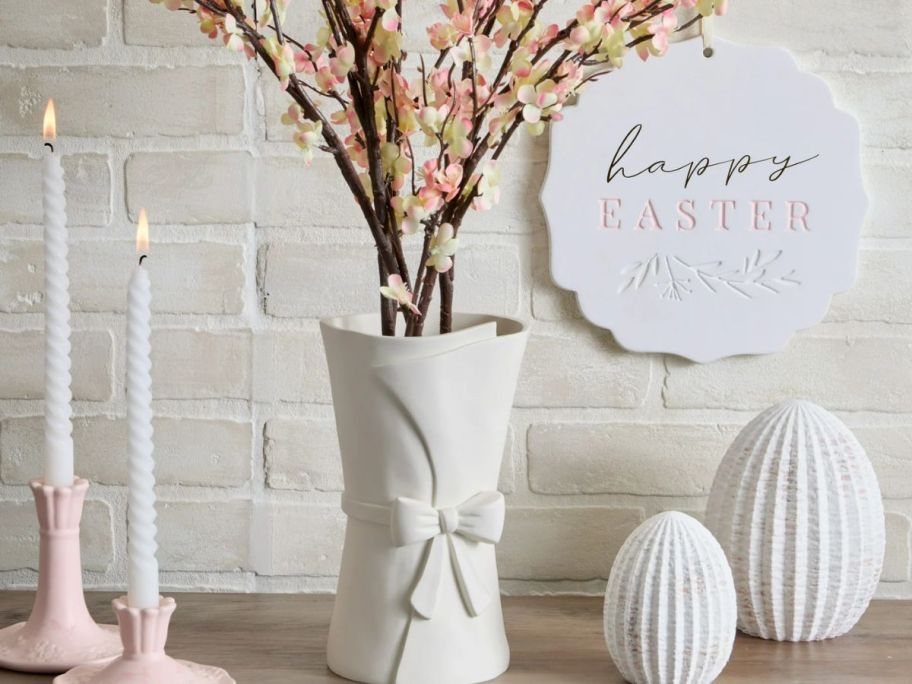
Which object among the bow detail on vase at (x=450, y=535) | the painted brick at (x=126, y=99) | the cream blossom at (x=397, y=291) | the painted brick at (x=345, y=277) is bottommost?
the bow detail on vase at (x=450, y=535)

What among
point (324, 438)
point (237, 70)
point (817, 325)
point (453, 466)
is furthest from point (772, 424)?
point (237, 70)

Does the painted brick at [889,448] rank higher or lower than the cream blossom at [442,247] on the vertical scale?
lower

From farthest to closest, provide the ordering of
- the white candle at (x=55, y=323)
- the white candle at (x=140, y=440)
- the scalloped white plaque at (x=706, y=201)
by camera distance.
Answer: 1. the scalloped white plaque at (x=706, y=201)
2. the white candle at (x=55, y=323)
3. the white candle at (x=140, y=440)

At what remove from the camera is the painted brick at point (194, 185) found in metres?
1.03

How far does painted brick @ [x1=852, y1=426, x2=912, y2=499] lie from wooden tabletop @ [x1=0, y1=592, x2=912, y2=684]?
0.39 feet

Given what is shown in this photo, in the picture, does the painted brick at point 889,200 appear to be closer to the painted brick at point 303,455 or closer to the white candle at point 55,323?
the painted brick at point 303,455

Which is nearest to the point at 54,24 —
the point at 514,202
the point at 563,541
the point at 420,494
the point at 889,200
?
the point at 514,202

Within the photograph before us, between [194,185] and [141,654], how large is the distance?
45 centimetres

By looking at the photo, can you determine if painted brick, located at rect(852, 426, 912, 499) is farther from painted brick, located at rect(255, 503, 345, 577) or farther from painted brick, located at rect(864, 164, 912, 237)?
painted brick, located at rect(255, 503, 345, 577)

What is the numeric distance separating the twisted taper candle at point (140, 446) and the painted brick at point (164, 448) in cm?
30

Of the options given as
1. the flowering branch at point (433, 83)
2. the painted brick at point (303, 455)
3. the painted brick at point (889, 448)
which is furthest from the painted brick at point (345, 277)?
the painted brick at point (889, 448)

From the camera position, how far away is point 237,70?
3.35ft

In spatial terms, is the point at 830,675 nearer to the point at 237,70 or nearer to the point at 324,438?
the point at 324,438

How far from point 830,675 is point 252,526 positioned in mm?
513
